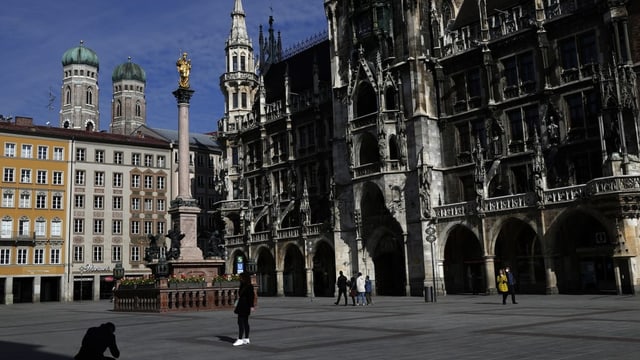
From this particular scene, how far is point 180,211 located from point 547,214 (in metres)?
21.6

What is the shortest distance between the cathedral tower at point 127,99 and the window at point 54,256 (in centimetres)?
8984

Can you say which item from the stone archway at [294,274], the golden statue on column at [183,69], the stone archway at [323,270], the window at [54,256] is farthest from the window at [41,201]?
the golden statue on column at [183,69]

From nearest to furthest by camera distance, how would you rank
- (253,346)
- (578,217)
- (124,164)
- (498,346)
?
(498,346), (253,346), (578,217), (124,164)

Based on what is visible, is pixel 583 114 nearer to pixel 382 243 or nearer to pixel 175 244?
pixel 382 243

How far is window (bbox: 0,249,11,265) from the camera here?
218 ft

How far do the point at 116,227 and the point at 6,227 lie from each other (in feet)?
37.6

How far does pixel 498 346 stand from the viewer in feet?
47.2

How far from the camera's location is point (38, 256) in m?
68.8

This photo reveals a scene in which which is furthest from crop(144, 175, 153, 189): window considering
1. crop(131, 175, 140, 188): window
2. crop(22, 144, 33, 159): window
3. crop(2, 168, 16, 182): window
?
crop(2, 168, 16, 182): window

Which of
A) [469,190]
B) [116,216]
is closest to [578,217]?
[469,190]

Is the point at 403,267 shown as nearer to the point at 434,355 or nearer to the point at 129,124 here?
the point at 434,355

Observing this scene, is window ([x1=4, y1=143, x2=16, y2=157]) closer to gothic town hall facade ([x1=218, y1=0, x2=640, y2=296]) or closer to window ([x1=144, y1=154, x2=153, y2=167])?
window ([x1=144, y1=154, x2=153, y2=167])

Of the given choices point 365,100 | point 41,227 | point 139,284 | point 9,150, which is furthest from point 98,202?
point 139,284

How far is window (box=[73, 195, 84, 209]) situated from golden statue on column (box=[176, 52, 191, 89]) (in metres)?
36.8
